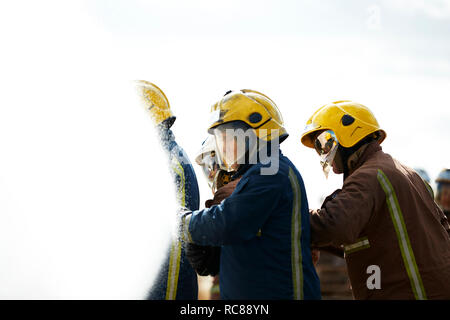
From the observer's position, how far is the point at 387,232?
428 cm

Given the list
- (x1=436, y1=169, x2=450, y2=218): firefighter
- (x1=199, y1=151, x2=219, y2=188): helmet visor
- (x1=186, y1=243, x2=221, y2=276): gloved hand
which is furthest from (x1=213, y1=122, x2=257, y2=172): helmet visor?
(x1=436, y1=169, x2=450, y2=218): firefighter

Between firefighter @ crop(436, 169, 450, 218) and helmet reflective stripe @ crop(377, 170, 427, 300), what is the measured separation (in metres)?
10.2

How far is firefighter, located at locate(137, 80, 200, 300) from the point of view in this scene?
4.18 meters

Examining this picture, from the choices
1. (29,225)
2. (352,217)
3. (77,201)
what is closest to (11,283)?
(29,225)

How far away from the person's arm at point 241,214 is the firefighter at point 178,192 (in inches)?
25.2

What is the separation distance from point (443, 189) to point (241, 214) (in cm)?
1169

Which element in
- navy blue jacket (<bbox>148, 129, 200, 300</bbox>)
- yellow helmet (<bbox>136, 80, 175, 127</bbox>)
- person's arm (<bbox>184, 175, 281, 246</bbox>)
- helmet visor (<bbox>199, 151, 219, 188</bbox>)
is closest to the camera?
person's arm (<bbox>184, 175, 281, 246</bbox>)

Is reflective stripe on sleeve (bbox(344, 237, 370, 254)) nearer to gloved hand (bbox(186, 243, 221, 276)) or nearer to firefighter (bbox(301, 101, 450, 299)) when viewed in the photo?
firefighter (bbox(301, 101, 450, 299))

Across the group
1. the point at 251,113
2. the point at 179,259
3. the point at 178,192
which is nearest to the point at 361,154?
the point at 251,113

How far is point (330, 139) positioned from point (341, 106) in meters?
0.34

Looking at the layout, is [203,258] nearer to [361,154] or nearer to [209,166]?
[209,166]

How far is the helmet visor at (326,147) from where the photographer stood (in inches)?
187

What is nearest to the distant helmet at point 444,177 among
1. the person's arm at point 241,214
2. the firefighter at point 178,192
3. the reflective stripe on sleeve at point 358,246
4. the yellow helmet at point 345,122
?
the yellow helmet at point 345,122

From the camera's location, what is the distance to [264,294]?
142 inches
